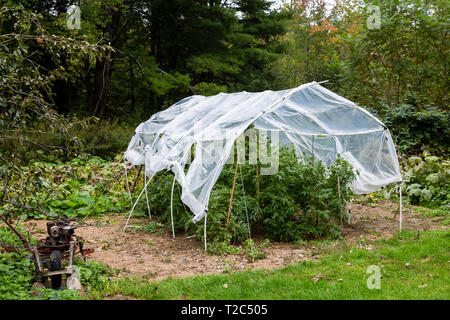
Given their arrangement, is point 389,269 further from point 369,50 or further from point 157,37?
point 157,37

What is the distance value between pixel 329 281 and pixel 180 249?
2.55 m

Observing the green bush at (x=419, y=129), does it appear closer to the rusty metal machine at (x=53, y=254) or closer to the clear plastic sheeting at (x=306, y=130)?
the clear plastic sheeting at (x=306, y=130)

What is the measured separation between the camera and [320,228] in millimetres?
6789

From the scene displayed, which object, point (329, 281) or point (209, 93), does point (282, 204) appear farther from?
point (209, 93)

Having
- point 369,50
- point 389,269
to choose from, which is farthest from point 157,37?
point 389,269

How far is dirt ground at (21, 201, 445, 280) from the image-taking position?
18.2 feet

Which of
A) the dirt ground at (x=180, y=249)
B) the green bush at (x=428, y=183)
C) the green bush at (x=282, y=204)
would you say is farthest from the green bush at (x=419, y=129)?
the green bush at (x=282, y=204)

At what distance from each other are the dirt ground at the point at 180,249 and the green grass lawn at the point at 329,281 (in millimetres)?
376

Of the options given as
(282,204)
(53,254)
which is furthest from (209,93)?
(53,254)

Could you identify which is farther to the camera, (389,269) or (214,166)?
(214,166)

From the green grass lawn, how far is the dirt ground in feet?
1.23

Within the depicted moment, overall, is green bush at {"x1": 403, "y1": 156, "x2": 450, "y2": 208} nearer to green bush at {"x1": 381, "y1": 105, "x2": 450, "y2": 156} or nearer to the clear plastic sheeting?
green bush at {"x1": 381, "y1": 105, "x2": 450, "y2": 156}

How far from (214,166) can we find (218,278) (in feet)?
6.52

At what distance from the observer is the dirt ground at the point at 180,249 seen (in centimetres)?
556
